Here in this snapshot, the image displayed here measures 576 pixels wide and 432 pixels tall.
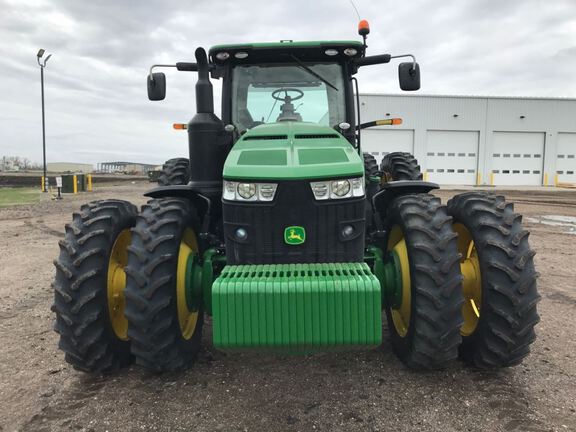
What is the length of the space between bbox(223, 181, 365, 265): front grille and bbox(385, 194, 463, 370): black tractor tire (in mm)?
424

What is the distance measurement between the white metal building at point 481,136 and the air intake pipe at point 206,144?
98.5ft

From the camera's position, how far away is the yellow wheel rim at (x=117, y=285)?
11.3 ft

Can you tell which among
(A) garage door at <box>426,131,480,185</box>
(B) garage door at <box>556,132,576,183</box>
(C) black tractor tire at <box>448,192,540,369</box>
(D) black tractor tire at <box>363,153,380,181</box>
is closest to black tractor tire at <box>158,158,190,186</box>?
(D) black tractor tire at <box>363,153,380,181</box>

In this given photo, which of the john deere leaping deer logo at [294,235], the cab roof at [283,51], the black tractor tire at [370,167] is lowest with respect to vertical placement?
the john deere leaping deer logo at [294,235]

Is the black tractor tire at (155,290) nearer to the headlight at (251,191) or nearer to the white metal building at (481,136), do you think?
the headlight at (251,191)

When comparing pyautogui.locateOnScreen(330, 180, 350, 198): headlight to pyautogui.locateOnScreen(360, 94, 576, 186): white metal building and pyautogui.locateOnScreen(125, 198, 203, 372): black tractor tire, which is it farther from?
pyautogui.locateOnScreen(360, 94, 576, 186): white metal building

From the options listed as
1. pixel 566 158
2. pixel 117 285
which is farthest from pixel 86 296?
pixel 566 158

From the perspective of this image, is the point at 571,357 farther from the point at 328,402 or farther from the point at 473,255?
the point at 328,402

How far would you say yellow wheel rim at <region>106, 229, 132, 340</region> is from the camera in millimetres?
3457

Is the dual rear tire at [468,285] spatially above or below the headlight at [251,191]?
below

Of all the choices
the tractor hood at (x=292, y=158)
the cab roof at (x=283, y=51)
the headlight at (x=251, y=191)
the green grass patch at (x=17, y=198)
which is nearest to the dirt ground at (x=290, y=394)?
the headlight at (x=251, y=191)

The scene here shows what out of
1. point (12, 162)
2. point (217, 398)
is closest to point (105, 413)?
point (217, 398)

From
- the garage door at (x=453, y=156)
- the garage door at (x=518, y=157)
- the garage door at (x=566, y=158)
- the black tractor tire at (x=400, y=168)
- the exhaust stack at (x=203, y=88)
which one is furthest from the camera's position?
the garage door at (x=566, y=158)

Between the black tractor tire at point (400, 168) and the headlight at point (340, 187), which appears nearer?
the headlight at point (340, 187)
